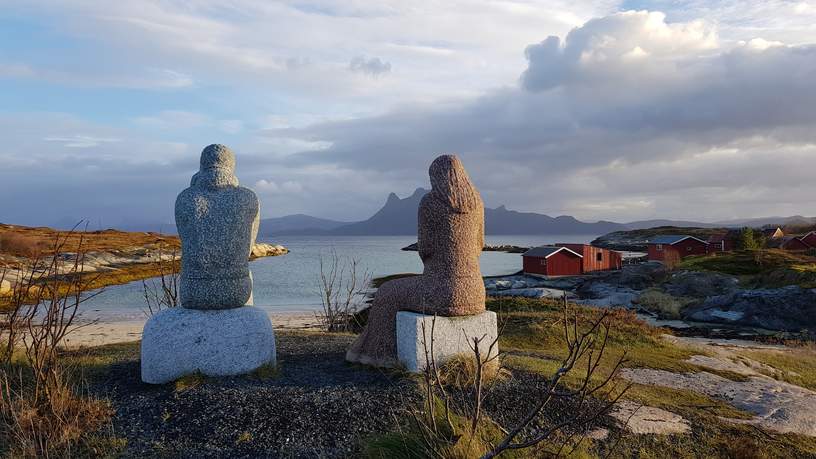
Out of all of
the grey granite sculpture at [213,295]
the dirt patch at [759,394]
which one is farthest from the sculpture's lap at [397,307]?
the dirt patch at [759,394]

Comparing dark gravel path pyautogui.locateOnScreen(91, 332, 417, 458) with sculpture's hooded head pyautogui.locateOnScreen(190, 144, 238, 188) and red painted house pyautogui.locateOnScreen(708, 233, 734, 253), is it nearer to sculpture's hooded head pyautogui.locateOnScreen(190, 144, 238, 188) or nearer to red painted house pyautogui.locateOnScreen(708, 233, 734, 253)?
sculpture's hooded head pyautogui.locateOnScreen(190, 144, 238, 188)

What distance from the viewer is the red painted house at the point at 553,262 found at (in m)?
42.3

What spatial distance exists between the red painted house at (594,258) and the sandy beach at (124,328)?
1048 inches

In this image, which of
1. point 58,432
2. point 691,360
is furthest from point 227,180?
point 691,360

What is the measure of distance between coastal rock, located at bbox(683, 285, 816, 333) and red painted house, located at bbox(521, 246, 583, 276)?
61.0 ft

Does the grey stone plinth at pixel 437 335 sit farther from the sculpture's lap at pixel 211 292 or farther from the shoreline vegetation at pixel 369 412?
the sculpture's lap at pixel 211 292

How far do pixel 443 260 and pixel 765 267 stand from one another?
32.9 m

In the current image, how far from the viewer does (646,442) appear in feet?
20.3

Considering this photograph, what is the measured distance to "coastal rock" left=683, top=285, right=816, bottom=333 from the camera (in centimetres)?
2092

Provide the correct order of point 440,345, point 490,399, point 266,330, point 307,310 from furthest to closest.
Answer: point 307,310, point 266,330, point 440,345, point 490,399

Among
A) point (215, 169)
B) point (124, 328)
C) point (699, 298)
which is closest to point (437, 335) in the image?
point (215, 169)

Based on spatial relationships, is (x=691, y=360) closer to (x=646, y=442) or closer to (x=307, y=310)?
(x=646, y=442)

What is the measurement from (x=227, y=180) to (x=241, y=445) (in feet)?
13.4

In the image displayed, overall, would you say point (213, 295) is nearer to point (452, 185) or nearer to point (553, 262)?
point (452, 185)
